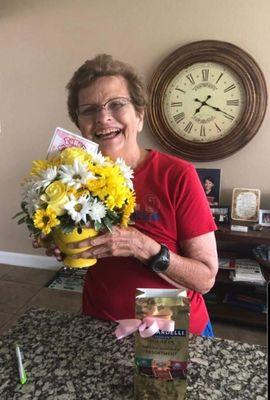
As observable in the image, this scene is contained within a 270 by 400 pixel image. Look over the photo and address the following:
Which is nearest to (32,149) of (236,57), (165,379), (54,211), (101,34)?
(101,34)

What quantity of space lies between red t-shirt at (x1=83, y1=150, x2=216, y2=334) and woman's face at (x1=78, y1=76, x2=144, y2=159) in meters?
0.14

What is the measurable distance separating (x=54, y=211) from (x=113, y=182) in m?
0.15

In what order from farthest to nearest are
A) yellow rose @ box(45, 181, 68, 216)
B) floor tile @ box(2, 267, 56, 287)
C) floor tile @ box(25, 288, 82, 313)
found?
floor tile @ box(2, 267, 56, 287) < floor tile @ box(25, 288, 82, 313) < yellow rose @ box(45, 181, 68, 216)

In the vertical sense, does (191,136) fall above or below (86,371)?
above

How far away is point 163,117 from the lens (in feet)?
7.86

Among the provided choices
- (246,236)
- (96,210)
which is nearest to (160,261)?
(96,210)

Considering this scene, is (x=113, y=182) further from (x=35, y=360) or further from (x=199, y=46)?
(x=199, y=46)

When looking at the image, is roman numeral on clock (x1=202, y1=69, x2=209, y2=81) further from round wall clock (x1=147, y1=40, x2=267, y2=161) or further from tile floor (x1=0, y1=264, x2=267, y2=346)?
tile floor (x1=0, y1=264, x2=267, y2=346)

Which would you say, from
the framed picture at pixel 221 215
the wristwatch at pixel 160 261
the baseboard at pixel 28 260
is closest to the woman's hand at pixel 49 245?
the wristwatch at pixel 160 261

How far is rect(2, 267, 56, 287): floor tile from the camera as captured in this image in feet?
9.70

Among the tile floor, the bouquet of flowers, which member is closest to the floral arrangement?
the bouquet of flowers

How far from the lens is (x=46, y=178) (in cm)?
74

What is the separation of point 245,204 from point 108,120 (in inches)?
59.6

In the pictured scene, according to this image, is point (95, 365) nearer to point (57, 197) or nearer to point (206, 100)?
point (57, 197)
